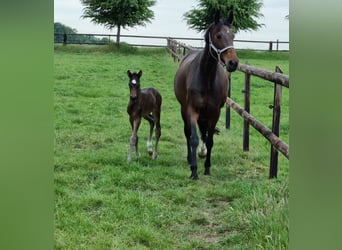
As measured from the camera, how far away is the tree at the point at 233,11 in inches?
54.5

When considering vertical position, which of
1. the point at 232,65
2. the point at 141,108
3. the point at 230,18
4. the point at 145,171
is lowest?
the point at 145,171

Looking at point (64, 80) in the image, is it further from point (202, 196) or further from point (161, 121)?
point (202, 196)

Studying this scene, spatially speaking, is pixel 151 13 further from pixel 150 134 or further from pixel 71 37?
pixel 150 134

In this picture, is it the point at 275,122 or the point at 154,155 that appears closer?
the point at 275,122

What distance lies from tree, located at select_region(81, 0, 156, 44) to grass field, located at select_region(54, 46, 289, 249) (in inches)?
3.6

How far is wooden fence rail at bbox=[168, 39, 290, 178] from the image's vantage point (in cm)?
135

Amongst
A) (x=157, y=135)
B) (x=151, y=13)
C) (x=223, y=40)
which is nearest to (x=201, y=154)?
(x=157, y=135)

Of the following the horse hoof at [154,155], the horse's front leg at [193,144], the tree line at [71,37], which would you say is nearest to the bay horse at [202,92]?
the horse's front leg at [193,144]

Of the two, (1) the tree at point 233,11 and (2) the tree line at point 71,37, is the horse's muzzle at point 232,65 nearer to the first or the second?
(1) the tree at point 233,11

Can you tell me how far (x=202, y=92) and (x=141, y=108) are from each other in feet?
0.84

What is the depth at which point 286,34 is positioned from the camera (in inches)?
51.3

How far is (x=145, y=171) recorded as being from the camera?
5.05 ft
